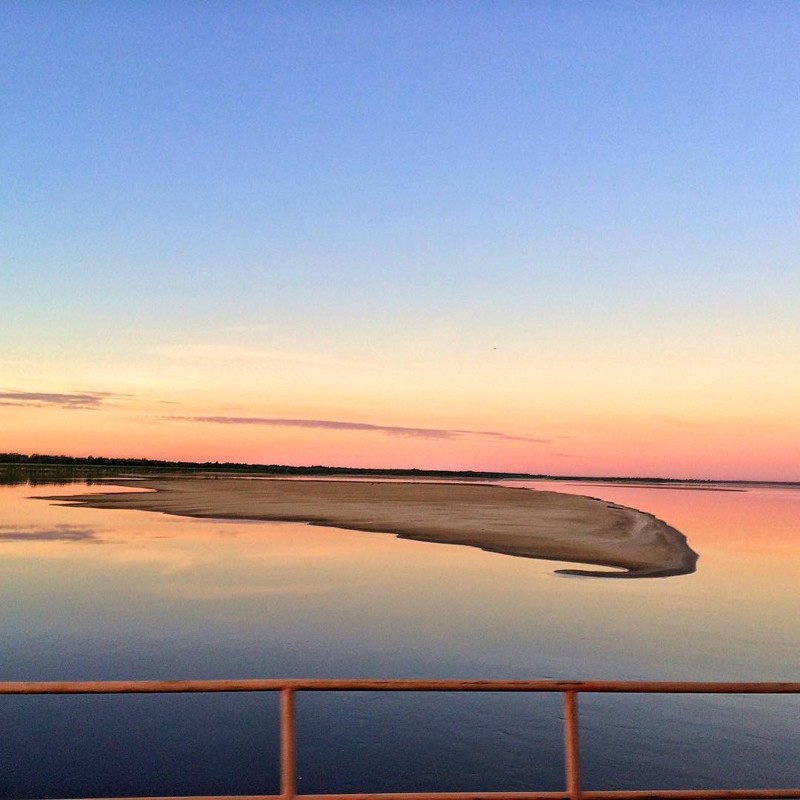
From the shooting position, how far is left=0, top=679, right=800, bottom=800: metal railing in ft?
16.4

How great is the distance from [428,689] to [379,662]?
1280 cm

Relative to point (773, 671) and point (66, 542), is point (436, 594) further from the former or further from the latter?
point (66, 542)

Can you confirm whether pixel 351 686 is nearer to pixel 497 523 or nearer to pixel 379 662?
pixel 379 662

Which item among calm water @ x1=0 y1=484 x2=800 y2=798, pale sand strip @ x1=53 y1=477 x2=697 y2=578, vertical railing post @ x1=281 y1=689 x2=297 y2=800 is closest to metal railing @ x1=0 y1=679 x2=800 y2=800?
vertical railing post @ x1=281 y1=689 x2=297 y2=800

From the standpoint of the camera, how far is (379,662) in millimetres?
17328

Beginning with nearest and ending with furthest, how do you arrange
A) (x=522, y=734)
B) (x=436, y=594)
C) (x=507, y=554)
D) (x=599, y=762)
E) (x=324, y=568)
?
(x=599, y=762), (x=522, y=734), (x=436, y=594), (x=324, y=568), (x=507, y=554)

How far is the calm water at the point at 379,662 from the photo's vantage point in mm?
11469

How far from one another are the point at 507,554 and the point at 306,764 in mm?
25180

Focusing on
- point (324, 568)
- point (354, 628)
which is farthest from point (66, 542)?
point (354, 628)

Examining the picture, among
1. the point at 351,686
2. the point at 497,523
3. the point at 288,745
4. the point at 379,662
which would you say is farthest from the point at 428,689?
the point at 497,523

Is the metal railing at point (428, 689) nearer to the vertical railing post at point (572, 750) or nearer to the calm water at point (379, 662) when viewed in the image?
Result: the vertical railing post at point (572, 750)

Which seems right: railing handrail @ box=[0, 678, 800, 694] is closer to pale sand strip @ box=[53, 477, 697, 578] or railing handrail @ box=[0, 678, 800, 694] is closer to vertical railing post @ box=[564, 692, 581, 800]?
vertical railing post @ box=[564, 692, 581, 800]

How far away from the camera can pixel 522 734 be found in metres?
13.0

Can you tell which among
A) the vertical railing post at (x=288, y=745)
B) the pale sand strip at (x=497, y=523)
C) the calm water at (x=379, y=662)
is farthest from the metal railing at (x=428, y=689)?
the pale sand strip at (x=497, y=523)
